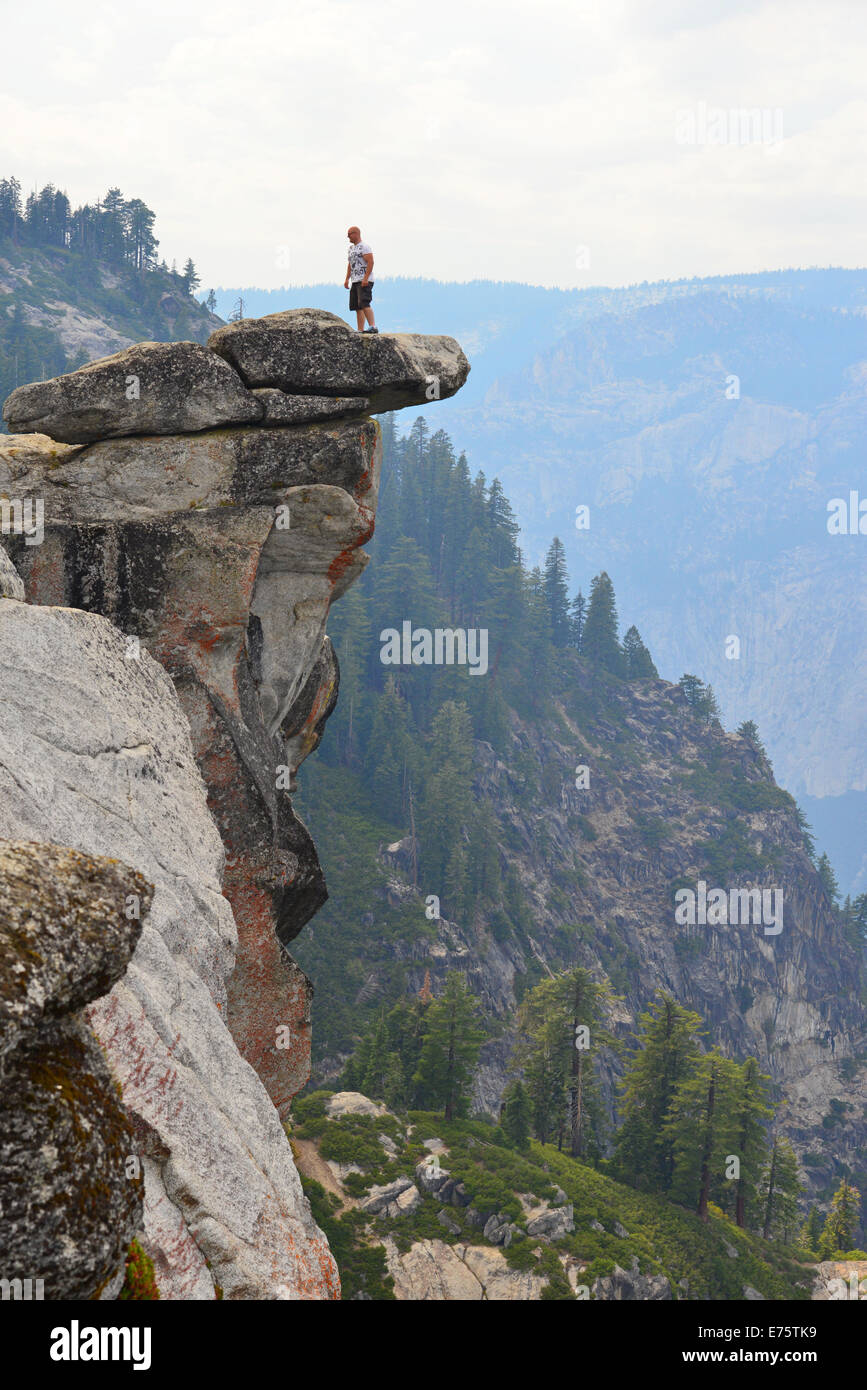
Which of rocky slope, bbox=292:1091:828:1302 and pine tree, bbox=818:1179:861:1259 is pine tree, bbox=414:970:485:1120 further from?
pine tree, bbox=818:1179:861:1259

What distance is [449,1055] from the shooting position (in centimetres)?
5972

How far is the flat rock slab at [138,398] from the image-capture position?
73.7 feet

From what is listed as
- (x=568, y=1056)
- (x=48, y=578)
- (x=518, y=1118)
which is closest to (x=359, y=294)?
(x=48, y=578)

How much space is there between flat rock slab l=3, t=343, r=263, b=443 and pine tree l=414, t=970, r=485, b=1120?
44.5 meters

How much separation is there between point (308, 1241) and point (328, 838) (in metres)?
100

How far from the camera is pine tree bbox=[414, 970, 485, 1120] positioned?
5891cm

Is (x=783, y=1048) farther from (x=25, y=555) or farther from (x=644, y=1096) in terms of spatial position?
(x=25, y=555)

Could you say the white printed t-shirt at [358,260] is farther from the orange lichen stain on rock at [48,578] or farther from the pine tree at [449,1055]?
the pine tree at [449,1055]

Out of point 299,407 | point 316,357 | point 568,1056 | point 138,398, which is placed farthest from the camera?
point 568,1056

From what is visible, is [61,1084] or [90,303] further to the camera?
[90,303]

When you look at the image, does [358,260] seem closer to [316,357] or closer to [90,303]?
[316,357]

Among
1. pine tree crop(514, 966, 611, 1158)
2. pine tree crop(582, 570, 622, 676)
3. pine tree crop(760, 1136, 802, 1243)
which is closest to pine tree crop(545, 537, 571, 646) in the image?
pine tree crop(582, 570, 622, 676)

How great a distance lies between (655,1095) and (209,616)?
5209 centimetres
